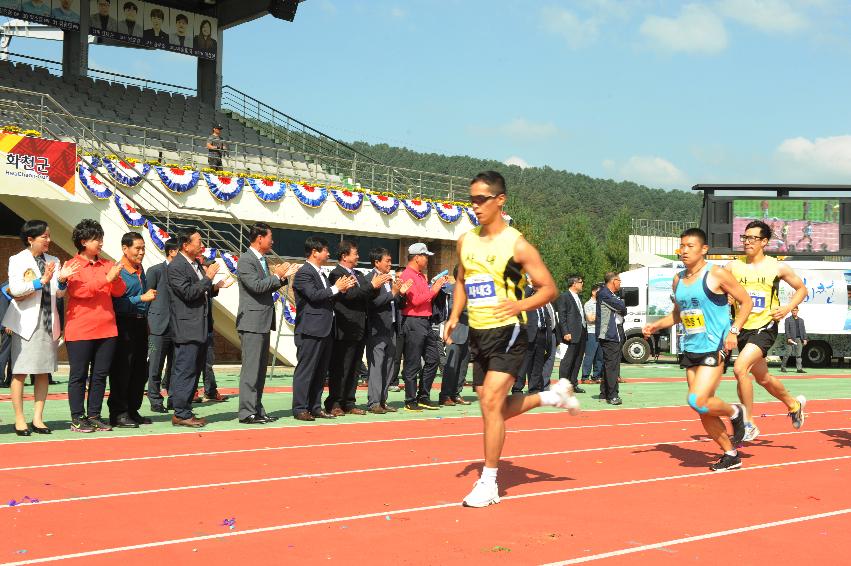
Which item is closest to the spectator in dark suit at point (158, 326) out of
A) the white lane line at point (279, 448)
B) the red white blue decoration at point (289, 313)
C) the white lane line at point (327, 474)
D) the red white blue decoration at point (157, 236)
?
the white lane line at point (279, 448)

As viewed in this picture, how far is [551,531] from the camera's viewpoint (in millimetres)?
6043

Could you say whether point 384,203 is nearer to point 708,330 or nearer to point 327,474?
point 708,330

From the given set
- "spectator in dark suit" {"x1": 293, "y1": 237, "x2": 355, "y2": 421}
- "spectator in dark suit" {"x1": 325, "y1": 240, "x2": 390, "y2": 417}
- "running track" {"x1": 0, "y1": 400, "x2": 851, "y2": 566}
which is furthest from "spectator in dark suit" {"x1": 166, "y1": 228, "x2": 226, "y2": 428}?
"spectator in dark suit" {"x1": 325, "y1": 240, "x2": 390, "y2": 417}

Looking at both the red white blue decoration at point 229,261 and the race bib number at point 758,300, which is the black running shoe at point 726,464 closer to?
the race bib number at point 758,300

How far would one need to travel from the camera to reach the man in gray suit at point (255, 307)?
1126cm

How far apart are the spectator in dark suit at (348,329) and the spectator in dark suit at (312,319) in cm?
25

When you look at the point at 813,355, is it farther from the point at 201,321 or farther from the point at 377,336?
the point at 201,321

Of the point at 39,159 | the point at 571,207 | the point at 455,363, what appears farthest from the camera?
the point at 571,207

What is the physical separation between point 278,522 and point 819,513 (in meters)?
3.38

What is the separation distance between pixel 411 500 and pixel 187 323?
475cm

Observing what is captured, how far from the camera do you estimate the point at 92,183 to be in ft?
74.4

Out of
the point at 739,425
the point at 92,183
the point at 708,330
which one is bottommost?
the point at 739,425

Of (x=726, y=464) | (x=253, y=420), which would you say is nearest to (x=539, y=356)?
(x=253, y=420)

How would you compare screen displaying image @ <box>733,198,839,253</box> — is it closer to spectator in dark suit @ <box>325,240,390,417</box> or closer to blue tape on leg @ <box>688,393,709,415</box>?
spectator in dark suit @ <box>325,240,390,417</box>
